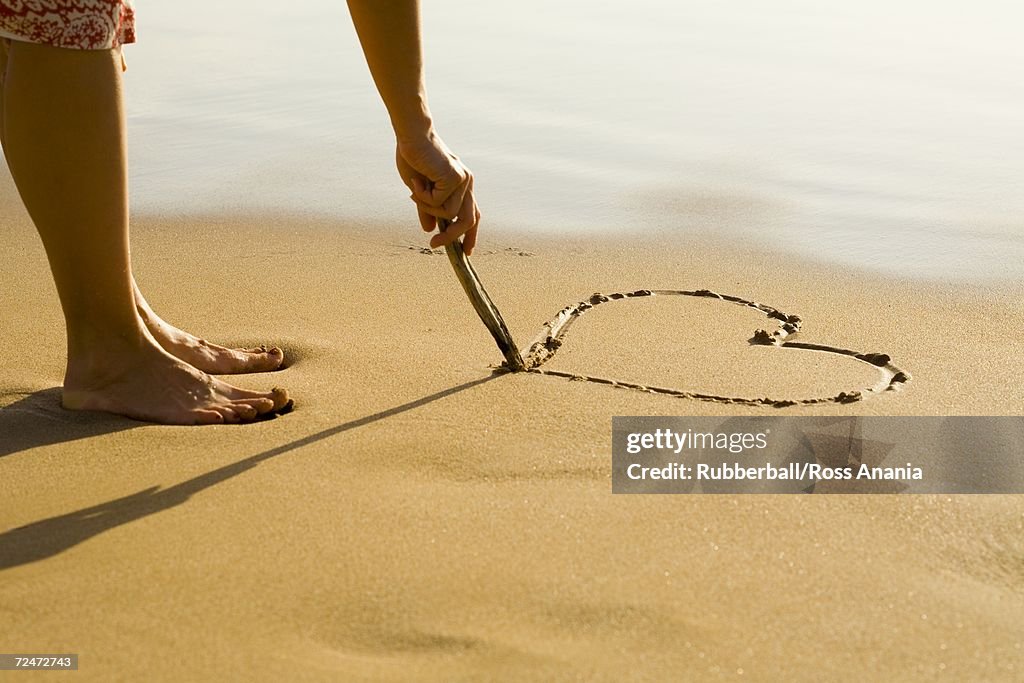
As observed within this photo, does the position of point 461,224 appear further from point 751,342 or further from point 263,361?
point 751,342

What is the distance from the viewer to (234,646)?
1483 mm

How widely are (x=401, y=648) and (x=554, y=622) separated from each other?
0.20 metres

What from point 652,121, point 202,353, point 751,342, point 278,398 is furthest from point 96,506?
point 652,121

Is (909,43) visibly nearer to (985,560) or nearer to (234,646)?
(985,560)

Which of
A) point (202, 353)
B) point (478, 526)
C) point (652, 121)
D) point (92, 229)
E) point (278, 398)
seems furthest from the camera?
point (652, 121)

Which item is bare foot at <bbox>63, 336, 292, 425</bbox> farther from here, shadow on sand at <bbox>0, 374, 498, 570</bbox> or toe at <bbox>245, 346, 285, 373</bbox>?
toe at <bbox>245, 346, 285, 373</bbox>

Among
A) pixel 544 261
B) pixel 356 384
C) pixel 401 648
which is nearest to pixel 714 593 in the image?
pixel 401 648

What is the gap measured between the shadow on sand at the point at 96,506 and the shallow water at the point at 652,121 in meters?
1.62

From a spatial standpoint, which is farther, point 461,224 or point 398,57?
point 461,224

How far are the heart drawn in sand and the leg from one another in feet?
2.07

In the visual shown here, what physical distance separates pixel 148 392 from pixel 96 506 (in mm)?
435

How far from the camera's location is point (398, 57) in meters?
2.34

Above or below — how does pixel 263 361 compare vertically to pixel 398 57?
below

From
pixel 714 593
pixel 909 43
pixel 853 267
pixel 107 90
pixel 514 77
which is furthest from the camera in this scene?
pixel 909 43
